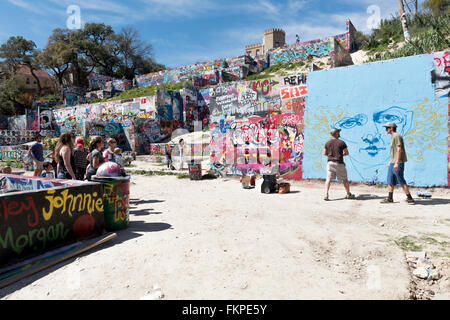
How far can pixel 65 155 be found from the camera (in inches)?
201

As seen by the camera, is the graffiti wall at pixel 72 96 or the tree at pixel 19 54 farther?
the tree at pixel 19 54

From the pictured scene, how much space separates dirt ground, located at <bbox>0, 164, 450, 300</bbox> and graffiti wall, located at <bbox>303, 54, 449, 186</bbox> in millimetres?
2005

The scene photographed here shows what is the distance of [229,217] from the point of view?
17.6 ft

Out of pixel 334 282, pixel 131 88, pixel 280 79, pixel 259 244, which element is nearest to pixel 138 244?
pixel 259 244

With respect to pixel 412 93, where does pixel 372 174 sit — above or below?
below

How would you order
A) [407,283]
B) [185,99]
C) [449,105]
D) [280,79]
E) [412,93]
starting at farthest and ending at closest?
[185,99] → [280,79] → [412,93] → [449,105] → [407,283]

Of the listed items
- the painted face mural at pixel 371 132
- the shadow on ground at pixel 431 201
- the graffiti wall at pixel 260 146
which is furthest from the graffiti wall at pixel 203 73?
the shadow on ground at pixel 431 201

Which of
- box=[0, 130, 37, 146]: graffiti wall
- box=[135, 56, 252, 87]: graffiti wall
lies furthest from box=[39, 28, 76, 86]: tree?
box=[0, 130, 37, 146]: graffiti wall

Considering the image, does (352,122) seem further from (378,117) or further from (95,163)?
(95,163)

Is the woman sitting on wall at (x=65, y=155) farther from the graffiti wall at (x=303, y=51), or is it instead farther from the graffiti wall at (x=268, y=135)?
the graffiti wall at (x=303, y=51)

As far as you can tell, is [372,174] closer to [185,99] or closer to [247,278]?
[247,278]

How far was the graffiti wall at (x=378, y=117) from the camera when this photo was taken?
24.3 ft

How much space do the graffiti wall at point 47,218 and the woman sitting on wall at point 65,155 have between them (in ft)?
2.34
